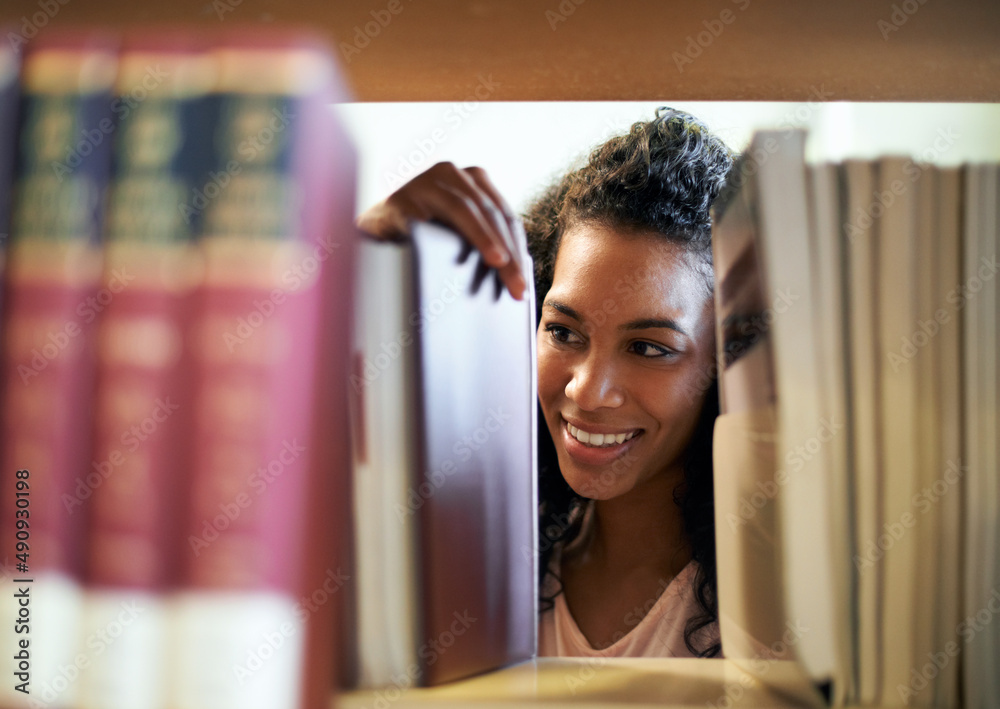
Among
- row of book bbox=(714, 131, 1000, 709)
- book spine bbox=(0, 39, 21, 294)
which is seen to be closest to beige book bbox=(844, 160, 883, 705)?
row of book bbox=(714, 131, 1000, 709)

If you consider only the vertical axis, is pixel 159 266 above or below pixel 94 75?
below

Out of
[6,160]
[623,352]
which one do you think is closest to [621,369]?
[623,352]

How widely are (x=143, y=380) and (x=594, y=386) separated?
0.37m

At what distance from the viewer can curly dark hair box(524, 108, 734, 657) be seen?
0.57 metres

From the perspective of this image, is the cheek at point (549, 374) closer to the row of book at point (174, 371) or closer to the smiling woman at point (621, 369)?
the smiling woman at point (621, 369)

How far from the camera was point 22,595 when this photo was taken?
1.99 ft

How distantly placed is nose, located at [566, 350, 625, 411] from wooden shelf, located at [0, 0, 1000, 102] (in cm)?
23

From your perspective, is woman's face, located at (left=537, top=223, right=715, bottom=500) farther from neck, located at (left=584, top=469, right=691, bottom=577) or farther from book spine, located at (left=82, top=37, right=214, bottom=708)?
book spine, located at (left=82, top=37, right=214, bottom=708)

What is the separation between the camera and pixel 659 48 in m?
0.61

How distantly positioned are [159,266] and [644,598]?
0.49 metres

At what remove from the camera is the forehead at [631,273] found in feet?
1.87

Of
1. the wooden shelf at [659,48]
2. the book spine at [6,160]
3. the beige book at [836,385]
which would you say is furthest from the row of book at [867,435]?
the book spine at [6,160]

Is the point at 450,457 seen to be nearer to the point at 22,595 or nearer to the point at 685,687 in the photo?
the point at 685,687

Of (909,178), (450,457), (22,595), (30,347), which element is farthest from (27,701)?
(909,178)
